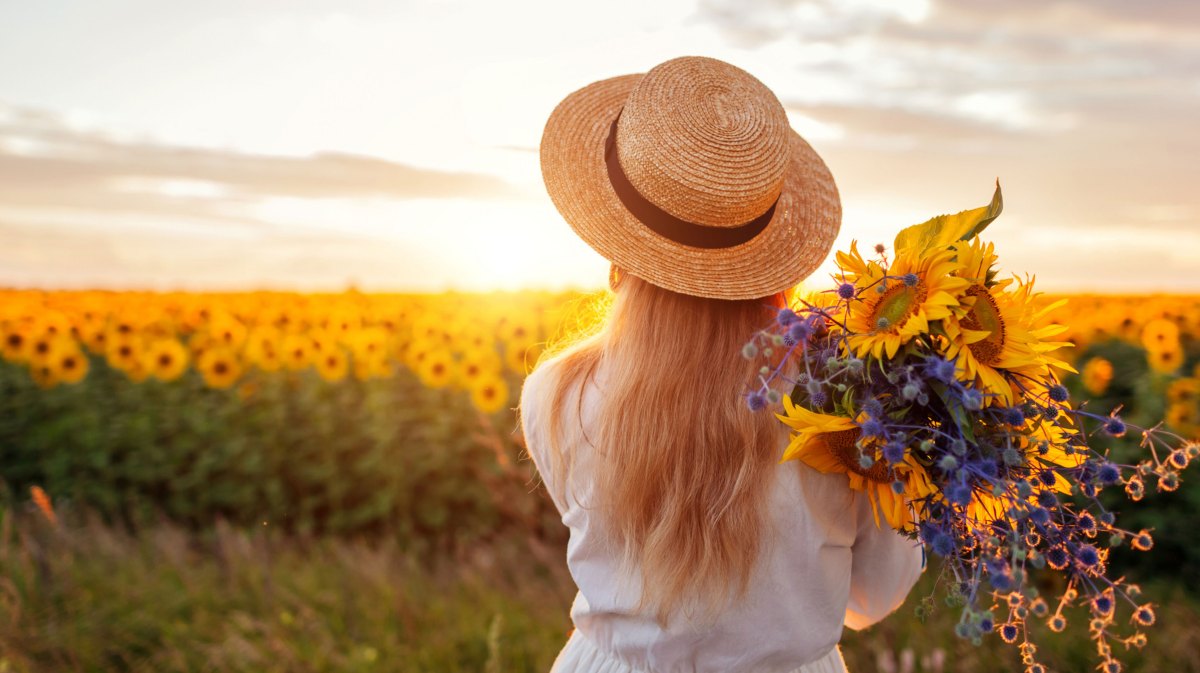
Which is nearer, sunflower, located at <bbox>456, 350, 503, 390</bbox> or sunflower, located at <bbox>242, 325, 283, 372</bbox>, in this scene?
Answer: sunflower, located at <bbox>456, 350, 503, 390</bbox>

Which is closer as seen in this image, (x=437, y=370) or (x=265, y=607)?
(x=265, y=607)

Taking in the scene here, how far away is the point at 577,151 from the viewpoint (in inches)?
93.6

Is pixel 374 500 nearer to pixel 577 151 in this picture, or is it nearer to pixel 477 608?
pixel 477 608

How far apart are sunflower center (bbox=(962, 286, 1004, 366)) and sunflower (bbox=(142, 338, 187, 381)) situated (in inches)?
232

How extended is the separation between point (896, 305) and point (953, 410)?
21 centimetres

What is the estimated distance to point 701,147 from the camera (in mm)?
1990

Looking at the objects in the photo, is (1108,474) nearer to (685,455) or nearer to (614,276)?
(685,455)

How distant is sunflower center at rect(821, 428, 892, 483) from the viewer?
1.71 metres

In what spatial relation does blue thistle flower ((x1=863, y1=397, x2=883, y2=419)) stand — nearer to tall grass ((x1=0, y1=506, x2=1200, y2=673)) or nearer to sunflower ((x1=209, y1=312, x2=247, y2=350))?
tall grass ((x1=0, y1=506, x2=1200, y2=673))

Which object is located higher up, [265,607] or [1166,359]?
[1166,359]

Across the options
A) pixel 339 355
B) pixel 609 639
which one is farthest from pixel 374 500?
pixel 609 639

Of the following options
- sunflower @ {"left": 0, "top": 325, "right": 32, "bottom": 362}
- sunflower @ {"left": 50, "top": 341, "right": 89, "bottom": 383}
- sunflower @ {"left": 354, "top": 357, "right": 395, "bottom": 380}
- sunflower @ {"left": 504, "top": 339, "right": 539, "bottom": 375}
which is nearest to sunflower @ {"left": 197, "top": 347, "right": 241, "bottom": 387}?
sunflower @ {"left": 354, "top": 357, "right": 395, "bottom": 380}

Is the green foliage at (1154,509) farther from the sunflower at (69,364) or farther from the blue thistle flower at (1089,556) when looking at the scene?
the sunflower at (69,364)

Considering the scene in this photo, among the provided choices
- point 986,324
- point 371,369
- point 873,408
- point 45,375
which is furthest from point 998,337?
point 45,375
